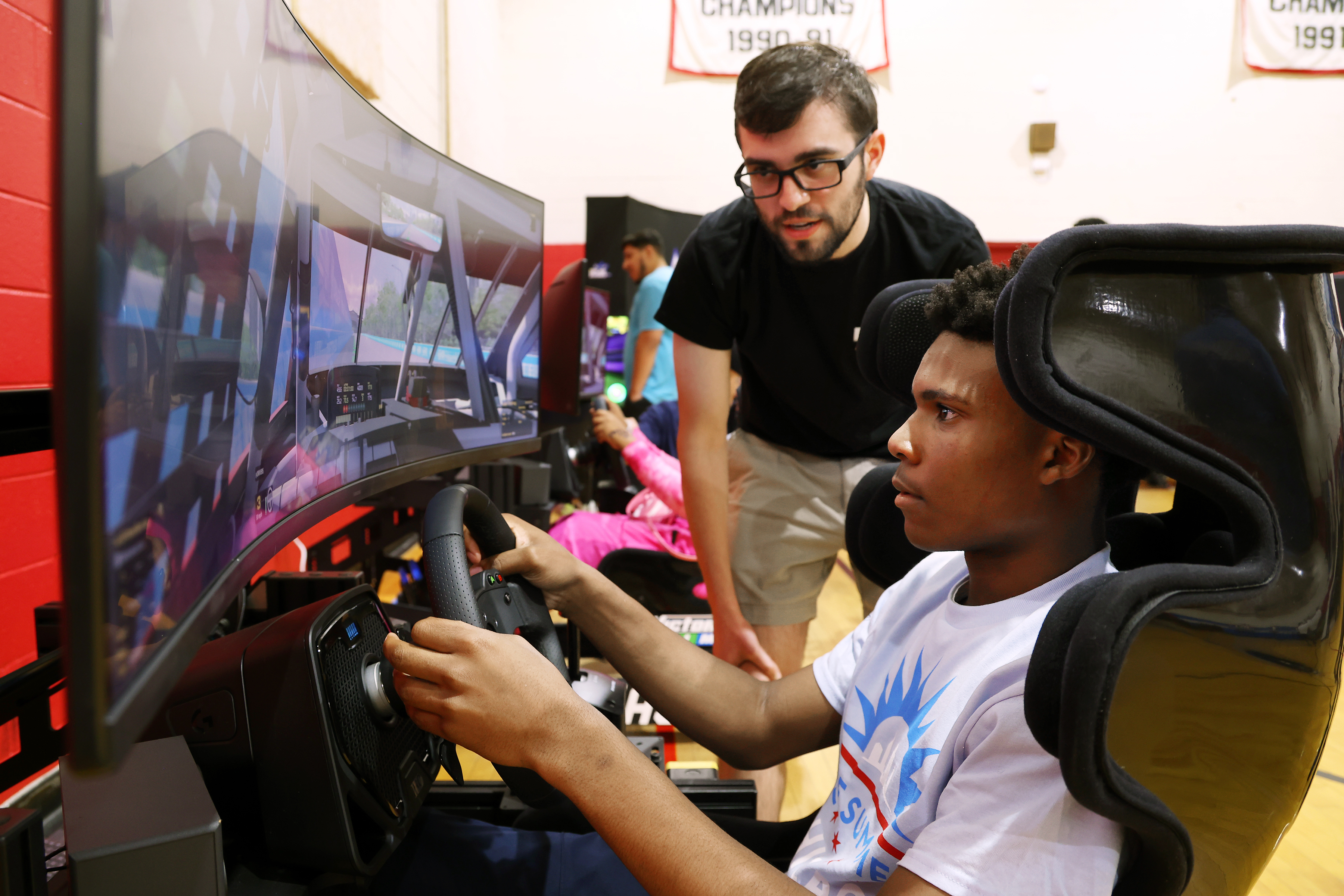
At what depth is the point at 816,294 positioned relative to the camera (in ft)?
5.56

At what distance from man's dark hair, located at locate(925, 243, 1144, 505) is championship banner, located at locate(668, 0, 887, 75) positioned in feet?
19.6

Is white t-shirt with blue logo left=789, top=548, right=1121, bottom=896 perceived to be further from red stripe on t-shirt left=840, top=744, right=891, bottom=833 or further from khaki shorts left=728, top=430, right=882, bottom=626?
khaki shorts left=728, top=430, right=882, bottom=626

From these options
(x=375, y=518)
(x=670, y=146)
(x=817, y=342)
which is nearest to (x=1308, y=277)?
(x=817, y=342)

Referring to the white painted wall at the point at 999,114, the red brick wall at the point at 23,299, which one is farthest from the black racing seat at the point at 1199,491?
the white painted wall at the point at 999,114

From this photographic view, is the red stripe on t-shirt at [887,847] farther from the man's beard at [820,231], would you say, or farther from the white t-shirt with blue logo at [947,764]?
the man's beard at [820,231]

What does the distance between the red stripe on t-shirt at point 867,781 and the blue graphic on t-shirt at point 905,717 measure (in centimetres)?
2

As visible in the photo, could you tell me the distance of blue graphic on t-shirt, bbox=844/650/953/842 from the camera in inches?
30.0

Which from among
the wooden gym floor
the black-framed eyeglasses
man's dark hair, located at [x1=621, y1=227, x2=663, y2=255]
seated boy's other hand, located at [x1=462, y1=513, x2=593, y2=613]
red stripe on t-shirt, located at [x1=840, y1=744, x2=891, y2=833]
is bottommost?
the wooden gym floor

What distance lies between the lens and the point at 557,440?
2.71 m

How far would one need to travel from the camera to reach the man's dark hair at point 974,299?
0.77 m

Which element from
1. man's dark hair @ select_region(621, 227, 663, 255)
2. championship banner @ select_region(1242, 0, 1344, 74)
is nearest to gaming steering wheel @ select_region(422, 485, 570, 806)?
man's dark hair @ select_region(621, 227, 663, 255)

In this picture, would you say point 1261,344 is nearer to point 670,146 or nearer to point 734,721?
point 734,721

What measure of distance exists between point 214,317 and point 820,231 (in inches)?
47.4

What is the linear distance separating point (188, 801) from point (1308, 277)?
3.02 feet
